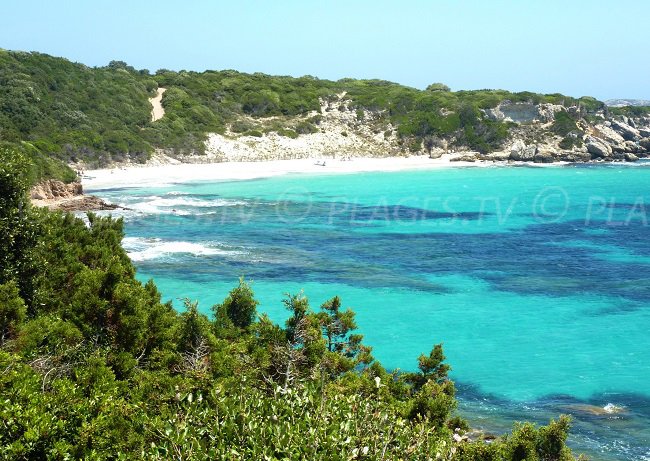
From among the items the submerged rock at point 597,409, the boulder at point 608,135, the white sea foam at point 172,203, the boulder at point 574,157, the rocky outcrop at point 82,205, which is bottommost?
the submerged rock at point 597,409

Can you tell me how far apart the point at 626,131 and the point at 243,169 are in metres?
62.4

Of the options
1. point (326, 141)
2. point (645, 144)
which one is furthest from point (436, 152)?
point (645, 144)

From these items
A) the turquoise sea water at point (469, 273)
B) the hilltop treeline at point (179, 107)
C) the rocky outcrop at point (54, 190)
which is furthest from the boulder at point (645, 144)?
the rocky outcrop at point (54, 190)

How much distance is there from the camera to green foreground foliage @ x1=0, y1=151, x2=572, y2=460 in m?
6.49

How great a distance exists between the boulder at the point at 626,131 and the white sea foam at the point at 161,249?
83.5 m

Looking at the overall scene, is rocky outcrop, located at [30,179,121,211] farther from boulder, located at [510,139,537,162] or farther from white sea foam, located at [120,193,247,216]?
boulder, located at [510,139,537,162]

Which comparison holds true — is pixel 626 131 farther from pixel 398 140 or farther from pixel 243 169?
pixel 243 169

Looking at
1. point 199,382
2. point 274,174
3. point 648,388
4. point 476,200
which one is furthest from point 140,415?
point 274,174

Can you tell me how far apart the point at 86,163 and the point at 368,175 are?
30.0 meters

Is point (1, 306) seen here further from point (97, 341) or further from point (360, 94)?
point (360, 94)

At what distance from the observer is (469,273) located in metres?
29.8

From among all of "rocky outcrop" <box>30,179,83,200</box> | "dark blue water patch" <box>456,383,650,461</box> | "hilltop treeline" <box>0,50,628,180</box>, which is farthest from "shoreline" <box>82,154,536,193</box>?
"dark blue water patch" <box>456,383,650,461</box>

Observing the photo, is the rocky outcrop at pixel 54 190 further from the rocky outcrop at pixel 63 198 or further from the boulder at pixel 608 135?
the boulder at pixel 608 135

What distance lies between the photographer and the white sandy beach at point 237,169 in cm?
5775
